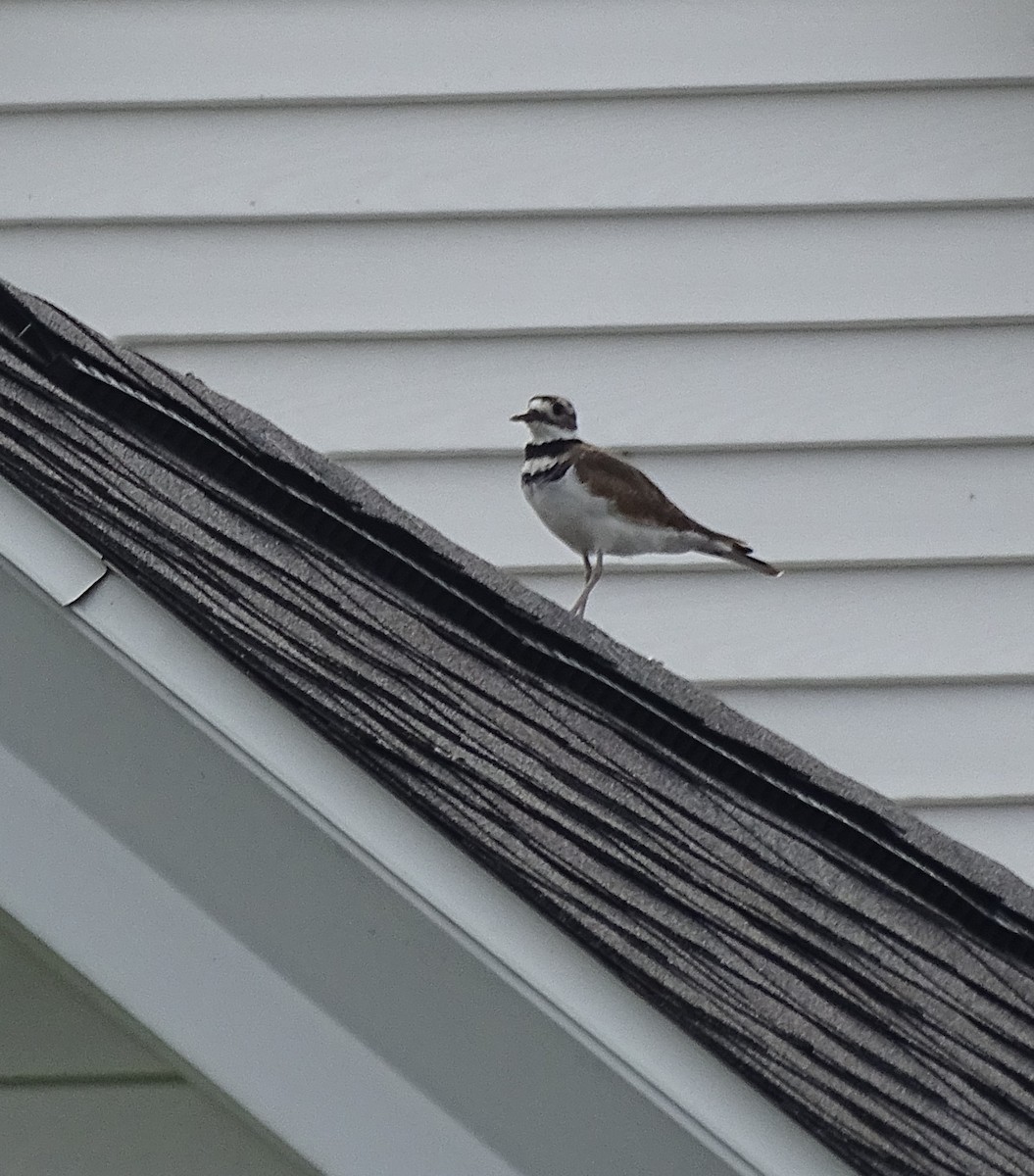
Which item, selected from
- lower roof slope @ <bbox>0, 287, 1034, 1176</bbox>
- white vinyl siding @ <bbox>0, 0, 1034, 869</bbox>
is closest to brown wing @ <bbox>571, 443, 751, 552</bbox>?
white vinyl siding @ <bbox>0, 0, 1034, 869</bbox>

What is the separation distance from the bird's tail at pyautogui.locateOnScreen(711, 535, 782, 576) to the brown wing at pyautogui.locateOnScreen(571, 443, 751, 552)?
0.10m

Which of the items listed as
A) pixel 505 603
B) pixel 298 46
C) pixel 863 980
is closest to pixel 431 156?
pixel 298 46

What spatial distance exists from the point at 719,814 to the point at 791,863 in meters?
0.07

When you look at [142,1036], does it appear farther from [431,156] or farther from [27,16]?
[27,16]

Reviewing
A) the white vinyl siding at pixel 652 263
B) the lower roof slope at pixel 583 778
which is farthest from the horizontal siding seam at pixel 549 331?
the lower roof slope at pixel 583 778

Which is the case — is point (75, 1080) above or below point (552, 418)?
below

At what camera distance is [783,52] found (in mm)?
2682

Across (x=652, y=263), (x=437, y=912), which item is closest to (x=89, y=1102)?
(x=437, y=912)

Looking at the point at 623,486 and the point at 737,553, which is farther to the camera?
the point at 737,553

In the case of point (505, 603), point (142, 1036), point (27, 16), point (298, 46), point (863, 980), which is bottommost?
point (142, 1036)

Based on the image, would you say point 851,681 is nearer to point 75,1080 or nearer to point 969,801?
point 969,801

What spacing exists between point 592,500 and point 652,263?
1.89ft

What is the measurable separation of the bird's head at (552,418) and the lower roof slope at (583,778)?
1.00m

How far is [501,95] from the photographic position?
269 cm
